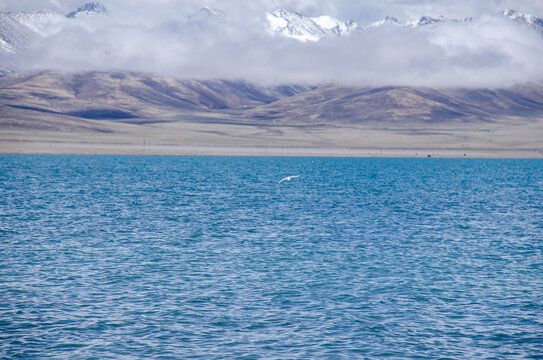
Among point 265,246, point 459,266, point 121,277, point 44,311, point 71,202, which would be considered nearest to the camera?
point 44,311

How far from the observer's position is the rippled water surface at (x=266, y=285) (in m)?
24.1

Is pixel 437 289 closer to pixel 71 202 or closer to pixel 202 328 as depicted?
pixel 202 328

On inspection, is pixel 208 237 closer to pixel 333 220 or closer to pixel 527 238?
pixel 333 220

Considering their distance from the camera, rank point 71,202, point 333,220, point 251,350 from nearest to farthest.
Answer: point 251,350
point 333,220
point 71,202

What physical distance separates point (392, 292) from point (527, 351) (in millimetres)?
9012

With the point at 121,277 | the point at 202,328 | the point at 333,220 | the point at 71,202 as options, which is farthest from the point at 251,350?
the point at 71,202

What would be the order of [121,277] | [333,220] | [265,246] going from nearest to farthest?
[121,277], [265,246], [333,220]

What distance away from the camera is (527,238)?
50812 mm

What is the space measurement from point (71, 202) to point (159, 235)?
1141 inches

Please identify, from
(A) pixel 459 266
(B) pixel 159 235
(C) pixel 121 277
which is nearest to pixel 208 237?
(B) pixel 159 235

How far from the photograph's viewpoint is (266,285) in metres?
32.9

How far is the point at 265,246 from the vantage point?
45.1m

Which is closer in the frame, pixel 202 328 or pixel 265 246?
pixel 202 328

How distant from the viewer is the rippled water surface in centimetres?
2409
